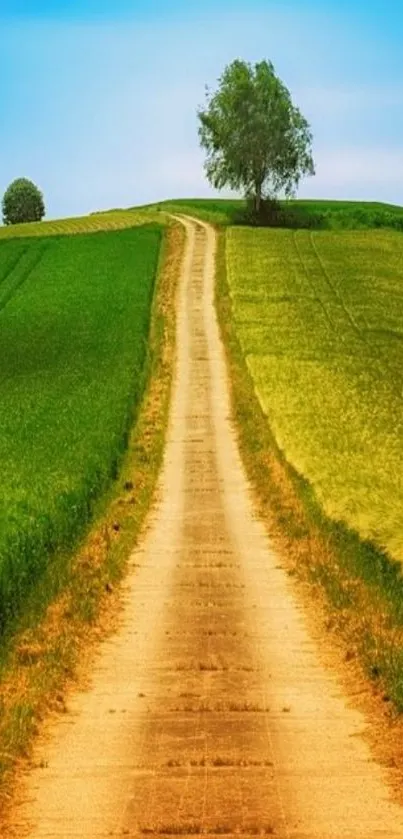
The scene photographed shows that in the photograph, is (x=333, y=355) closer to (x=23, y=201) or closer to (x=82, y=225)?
(x=82, y=225)

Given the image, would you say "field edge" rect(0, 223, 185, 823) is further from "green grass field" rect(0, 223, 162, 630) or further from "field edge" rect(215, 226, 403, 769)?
"field edge" rect(215, 226, 403, 769)

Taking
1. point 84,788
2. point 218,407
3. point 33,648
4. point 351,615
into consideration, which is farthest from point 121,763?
point 218,407

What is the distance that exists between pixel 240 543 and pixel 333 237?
78.4 meters

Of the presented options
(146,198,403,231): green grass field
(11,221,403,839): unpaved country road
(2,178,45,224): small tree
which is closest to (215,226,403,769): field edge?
(11,221,403,839): unpaved country road

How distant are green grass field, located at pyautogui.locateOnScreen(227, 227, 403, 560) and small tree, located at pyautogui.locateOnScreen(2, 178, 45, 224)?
7769 centimetres

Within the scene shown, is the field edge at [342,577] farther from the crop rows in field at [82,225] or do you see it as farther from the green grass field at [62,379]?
the crop rows in field at [82,225]

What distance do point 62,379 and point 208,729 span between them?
3222 cm

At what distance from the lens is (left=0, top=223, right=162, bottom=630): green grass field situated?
21.5 meters

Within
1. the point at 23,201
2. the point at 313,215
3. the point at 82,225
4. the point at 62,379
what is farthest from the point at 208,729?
the point at 23,201

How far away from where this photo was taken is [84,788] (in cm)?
1094

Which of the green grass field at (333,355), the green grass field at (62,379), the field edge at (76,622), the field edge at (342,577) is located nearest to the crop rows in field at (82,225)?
the green grass field at (62,379)

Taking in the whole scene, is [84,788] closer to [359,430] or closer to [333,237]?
[359,430]

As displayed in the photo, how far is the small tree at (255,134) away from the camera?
111 metres

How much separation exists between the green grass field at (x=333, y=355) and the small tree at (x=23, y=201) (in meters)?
77.7
